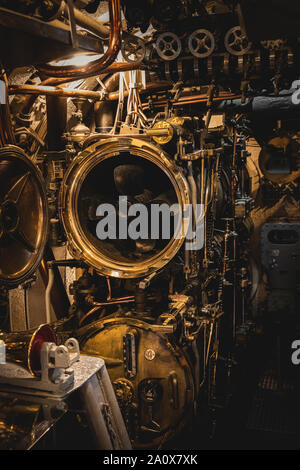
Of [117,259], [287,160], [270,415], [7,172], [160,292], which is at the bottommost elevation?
[270,415]

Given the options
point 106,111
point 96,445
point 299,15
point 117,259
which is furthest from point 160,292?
point 299,15

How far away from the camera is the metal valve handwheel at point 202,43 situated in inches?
122

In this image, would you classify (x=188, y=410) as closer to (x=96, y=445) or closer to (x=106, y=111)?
(x=96, y=445)

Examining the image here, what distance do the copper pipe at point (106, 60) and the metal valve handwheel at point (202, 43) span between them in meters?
0.67

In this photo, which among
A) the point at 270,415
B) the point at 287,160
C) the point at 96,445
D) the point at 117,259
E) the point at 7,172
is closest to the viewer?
the point at 96,445

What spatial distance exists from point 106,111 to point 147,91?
429mm

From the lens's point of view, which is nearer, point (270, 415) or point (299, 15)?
point (299, 15)

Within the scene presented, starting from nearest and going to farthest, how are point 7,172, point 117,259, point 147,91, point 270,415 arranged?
point 7,172, point 117,259, point 147,91, point 270,415

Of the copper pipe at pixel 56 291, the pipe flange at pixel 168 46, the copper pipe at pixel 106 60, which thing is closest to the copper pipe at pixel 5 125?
the copper pipe at pixel 106 60

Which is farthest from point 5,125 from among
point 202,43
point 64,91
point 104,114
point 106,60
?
point 104,114

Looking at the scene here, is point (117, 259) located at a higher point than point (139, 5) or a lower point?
Answer: lower

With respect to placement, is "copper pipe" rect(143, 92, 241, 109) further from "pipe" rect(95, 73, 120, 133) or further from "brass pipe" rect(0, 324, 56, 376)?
"brass pipe" rect(0, 324, 56, 376)

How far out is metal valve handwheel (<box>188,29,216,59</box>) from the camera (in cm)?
311
